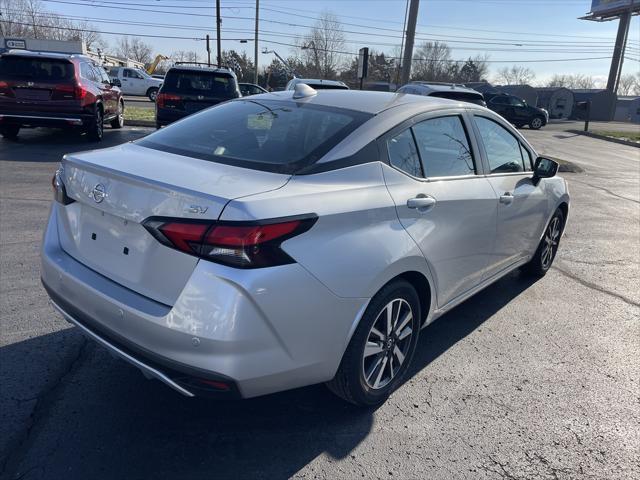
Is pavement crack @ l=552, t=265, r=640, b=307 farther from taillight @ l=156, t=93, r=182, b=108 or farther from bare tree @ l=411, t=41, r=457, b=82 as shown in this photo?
bare tree @ l=411, t=41, r=457, b=82

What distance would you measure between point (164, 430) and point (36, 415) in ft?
2.25

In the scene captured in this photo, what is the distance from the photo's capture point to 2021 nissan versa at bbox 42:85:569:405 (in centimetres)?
208

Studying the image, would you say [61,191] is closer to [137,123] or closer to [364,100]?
[364,100]

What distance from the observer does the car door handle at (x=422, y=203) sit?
2789 mm

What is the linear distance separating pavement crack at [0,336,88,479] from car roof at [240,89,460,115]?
6.87ft

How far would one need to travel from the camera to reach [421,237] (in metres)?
2.84

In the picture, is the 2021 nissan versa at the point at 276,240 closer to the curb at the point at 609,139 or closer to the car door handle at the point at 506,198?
the car door handle at the point at 506,198

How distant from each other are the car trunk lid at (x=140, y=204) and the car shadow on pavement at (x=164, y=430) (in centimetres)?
80

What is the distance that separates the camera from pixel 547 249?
5023mm

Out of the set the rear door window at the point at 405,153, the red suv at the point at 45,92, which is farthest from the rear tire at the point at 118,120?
the rear door window at the point at 405,153

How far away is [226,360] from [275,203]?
68cm

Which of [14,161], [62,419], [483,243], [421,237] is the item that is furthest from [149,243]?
[14,161]

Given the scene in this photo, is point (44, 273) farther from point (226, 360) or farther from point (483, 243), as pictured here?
point (483, 243)

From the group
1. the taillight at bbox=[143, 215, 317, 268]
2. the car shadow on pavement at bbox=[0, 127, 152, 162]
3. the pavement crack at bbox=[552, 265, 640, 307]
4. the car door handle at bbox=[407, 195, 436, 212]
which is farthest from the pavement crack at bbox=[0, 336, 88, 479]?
the car shadow on pavement at bbox=[0, 127, 152, 162]
